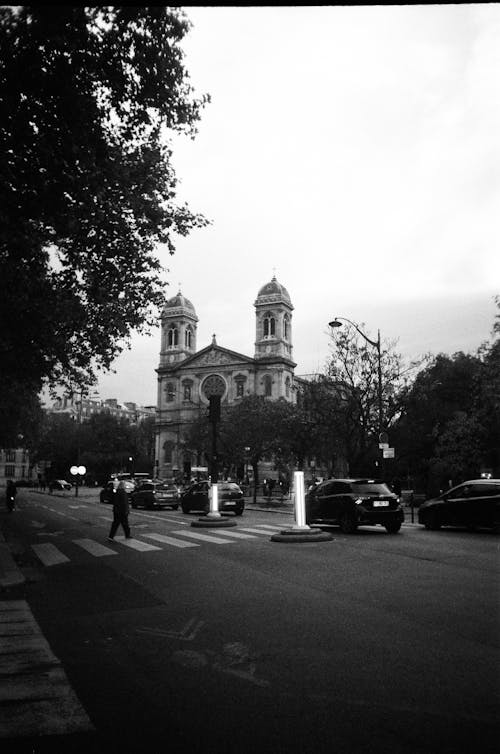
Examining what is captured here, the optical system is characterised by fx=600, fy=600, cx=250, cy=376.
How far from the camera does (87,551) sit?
13.5 meters

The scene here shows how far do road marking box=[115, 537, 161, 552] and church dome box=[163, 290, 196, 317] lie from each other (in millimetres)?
89345

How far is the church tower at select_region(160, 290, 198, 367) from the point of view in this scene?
334 ft

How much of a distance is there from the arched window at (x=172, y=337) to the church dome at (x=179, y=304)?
2.97 metres

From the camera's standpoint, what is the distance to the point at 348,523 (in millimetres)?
16734

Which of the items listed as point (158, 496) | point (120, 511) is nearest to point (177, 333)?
A: point (158, 496)

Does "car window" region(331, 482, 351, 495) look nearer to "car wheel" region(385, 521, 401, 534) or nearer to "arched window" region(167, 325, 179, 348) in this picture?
"car wheel" region(385, 521, 401, 534)

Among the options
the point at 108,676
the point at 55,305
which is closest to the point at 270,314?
the point at 55,305

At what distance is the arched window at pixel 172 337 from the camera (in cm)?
A: 10298

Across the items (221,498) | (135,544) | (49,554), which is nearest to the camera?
(49,554)

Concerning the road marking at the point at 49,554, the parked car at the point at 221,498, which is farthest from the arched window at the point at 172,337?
the road marking at the point at 49,554

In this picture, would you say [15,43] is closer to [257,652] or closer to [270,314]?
[257,652]

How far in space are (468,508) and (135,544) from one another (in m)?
9.31

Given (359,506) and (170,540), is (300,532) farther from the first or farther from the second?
(170,540)

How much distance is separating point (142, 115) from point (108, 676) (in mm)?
11085
